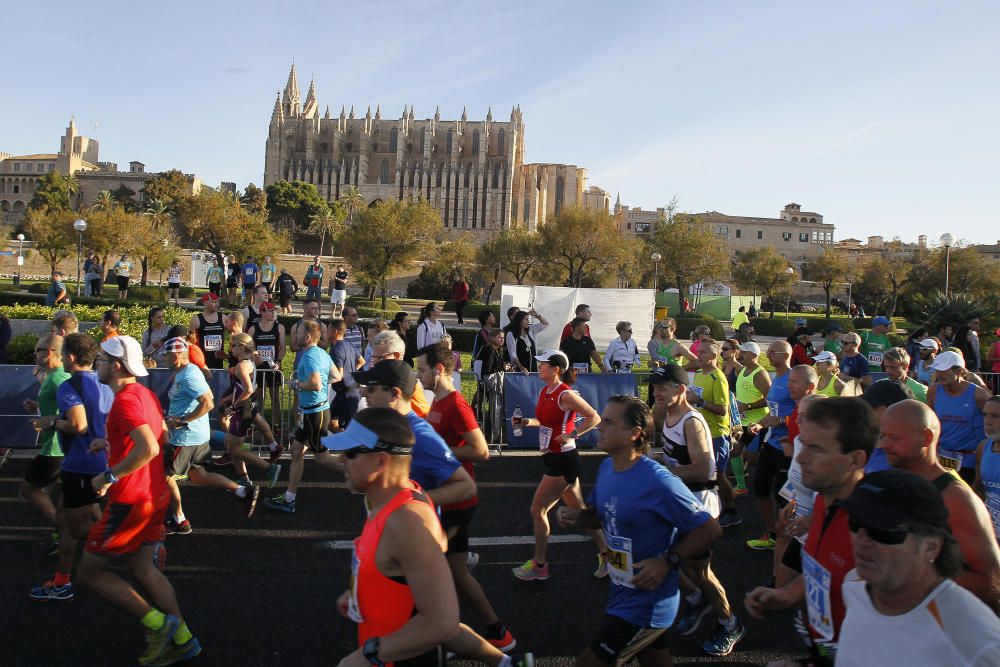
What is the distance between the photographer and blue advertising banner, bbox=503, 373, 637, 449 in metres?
11.0

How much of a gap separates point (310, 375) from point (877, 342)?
32.5 feet

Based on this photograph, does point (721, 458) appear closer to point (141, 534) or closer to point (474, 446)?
point (474, 446)

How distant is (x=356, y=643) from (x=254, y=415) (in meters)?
4.07

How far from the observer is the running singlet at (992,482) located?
4.71 meters

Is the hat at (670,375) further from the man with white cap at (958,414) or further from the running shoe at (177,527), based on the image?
the running shoe at (177,527)

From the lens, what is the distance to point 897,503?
2.17 m

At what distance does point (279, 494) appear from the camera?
8.20 m

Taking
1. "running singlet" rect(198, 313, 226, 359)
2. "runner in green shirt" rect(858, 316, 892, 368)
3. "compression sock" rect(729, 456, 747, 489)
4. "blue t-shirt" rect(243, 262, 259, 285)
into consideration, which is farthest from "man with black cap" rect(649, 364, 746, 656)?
"blue t-shirt" rect(243, 262, 259, 285)

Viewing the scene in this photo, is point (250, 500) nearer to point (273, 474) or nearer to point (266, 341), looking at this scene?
point (273, 474)

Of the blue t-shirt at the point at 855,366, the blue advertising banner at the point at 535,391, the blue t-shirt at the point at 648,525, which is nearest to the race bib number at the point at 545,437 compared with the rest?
the blue t-shirt at the point at 648,525

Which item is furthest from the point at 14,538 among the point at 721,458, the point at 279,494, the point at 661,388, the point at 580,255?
the point at 580,255

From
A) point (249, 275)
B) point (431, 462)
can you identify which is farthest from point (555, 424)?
point (249, 275)

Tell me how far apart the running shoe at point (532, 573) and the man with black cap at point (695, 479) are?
116 cm

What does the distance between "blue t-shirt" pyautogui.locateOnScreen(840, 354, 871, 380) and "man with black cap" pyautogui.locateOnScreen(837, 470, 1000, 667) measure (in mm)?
8731
